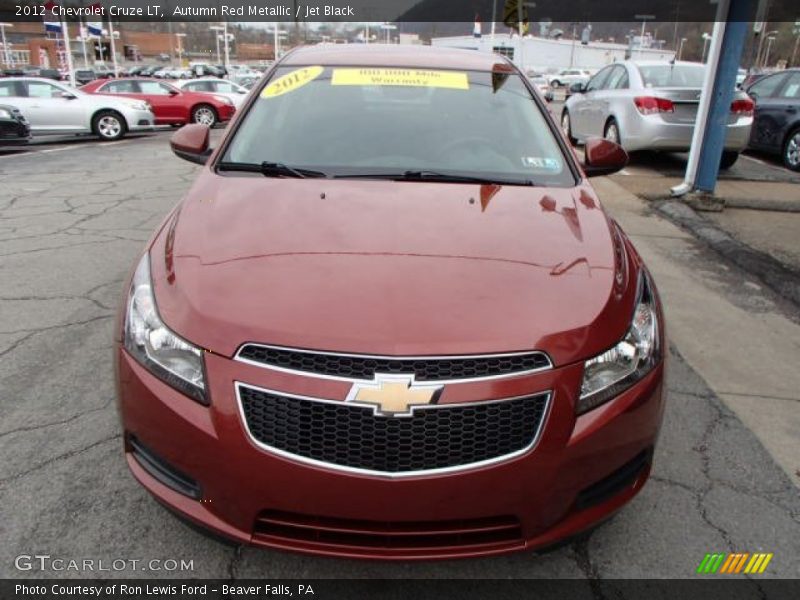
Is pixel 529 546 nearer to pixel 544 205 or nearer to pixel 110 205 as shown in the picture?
pixel 544 205

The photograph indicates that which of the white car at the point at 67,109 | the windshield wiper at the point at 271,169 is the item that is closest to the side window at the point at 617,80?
the windshield wiper at the point at 271,169

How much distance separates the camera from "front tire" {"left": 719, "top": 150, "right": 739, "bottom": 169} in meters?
9.60

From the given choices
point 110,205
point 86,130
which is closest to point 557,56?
point 86,130

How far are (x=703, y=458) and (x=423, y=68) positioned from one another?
2317 millimetres

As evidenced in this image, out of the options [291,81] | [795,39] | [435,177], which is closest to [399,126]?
[435,177]

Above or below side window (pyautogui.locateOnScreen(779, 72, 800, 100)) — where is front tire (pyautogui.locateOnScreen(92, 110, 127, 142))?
below

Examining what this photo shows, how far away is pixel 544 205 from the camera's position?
8.18 feet

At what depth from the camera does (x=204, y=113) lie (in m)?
17.4

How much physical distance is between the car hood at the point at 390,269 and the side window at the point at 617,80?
8.20 meters

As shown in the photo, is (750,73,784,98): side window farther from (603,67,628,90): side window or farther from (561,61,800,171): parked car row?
(603,67,628,90): side window

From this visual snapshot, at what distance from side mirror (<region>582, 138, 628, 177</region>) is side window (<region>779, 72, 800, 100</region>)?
8.76 meters

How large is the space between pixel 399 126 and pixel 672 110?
23.3ft

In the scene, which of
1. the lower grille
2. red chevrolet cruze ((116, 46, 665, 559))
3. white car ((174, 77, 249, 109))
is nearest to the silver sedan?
red chevrolet cruze ((116, 46, 665, 559))

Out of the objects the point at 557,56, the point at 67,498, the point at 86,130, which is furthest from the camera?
the point at 557,56
